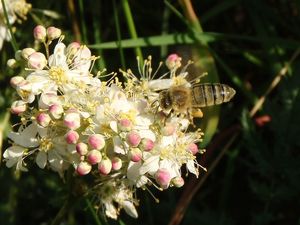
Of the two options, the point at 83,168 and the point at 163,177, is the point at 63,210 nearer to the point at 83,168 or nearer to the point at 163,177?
the point at 83,168

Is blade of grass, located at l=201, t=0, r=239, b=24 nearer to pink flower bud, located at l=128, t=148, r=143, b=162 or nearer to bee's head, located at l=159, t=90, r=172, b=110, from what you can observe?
bee's head, located at l=159, t=90, r=172, b=110

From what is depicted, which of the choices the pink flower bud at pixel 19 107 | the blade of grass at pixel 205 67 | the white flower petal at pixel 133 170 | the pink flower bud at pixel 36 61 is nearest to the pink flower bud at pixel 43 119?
the pink flower bud at pixel 19 107

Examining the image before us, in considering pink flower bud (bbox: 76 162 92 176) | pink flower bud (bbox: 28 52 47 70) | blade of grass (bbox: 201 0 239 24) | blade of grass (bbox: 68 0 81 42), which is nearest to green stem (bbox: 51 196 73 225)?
pink flower bud (bbox: 76 162 92 176)

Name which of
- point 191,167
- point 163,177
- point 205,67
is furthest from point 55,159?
point 205,67

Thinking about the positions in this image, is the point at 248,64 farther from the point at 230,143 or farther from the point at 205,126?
the point at 205,126

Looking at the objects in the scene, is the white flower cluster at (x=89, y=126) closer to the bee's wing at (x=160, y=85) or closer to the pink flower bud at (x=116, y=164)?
the pink flower bud at (x=116, y=164)

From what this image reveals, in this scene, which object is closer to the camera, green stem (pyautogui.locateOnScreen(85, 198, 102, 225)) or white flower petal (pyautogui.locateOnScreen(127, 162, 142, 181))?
white flower petal (pyautogui.locateOnScreen(127, 162, 142, 181))

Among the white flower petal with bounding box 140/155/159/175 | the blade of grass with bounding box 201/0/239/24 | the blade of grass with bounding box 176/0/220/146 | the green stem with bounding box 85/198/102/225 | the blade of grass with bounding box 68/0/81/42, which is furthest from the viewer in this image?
the blade of grass with bounding box 201/0/239/24
